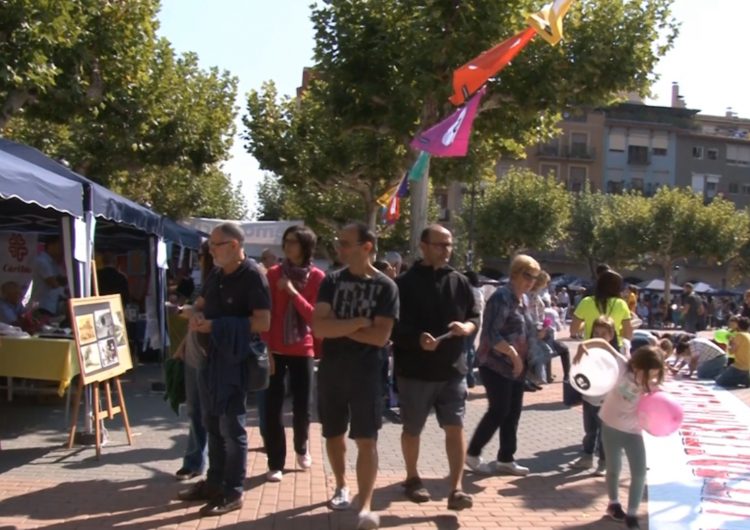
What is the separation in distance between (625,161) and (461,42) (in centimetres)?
5401

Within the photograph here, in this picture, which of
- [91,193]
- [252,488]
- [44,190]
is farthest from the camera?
[91,193]

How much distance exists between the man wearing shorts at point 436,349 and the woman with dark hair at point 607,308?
2211 mm

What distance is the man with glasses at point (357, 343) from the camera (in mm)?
5047

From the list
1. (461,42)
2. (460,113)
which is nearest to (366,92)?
(461,42)

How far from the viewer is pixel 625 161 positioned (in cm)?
6316

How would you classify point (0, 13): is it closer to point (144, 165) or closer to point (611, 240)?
point (144, 165)

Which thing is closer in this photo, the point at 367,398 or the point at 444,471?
the point at 367,398

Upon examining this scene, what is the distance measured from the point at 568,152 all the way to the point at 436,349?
59576 mm

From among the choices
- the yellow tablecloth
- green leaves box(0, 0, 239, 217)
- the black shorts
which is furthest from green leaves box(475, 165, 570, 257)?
the black shorts

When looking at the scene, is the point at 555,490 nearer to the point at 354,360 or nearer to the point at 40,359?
the point at 354,360

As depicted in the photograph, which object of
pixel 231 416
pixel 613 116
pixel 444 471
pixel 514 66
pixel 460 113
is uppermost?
pixel 613 116

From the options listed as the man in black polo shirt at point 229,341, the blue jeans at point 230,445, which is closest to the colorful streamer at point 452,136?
the man in black polo shirt at point 229,341

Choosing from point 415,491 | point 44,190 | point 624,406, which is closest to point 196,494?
point 415,491

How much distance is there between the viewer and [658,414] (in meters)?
5.34
